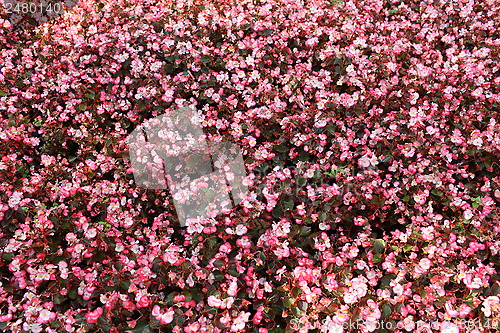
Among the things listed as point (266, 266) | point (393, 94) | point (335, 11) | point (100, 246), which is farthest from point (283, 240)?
point (335, 11)

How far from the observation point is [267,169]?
2.88 meters

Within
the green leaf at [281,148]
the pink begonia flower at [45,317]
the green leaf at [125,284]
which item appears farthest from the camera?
the green leaf at [281,148]

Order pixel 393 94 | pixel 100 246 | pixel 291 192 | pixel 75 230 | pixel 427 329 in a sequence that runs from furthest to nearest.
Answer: pixel 393 94 < pixel 291 192 < pixel 75 230 < pixel 100 246 < pixel 427 329

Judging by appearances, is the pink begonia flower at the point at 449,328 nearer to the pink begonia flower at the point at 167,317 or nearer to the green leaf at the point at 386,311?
the green leaf at the point at 386,311

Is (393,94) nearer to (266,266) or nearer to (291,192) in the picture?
(291,192)

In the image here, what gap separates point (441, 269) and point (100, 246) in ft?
6.67

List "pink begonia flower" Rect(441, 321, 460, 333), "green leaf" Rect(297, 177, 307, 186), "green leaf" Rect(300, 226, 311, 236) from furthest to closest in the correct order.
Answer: "green leaf" Rect(297, 177, 307, 186) → "green leaf" Rect(300, 226, 311, 236) → "pink begonia flower" Rect(441, 321, 460, 333)

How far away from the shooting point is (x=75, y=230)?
8.26ft

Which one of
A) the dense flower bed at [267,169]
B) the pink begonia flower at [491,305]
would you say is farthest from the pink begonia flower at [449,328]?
the pink begonia flower at [491,305]

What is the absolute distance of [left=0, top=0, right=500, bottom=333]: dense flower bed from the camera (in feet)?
6.69

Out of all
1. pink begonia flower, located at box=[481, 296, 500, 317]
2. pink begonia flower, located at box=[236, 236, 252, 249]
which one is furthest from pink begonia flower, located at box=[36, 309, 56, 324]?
pink begonia flower, located at box=[481, 296, 500, 317]

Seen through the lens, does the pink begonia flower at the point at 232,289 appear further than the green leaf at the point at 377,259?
No

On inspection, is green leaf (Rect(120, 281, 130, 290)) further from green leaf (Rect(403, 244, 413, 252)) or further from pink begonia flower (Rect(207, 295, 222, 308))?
green leaf (Rect(403, 244, 413, 252))

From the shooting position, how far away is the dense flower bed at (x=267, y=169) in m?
2.04
